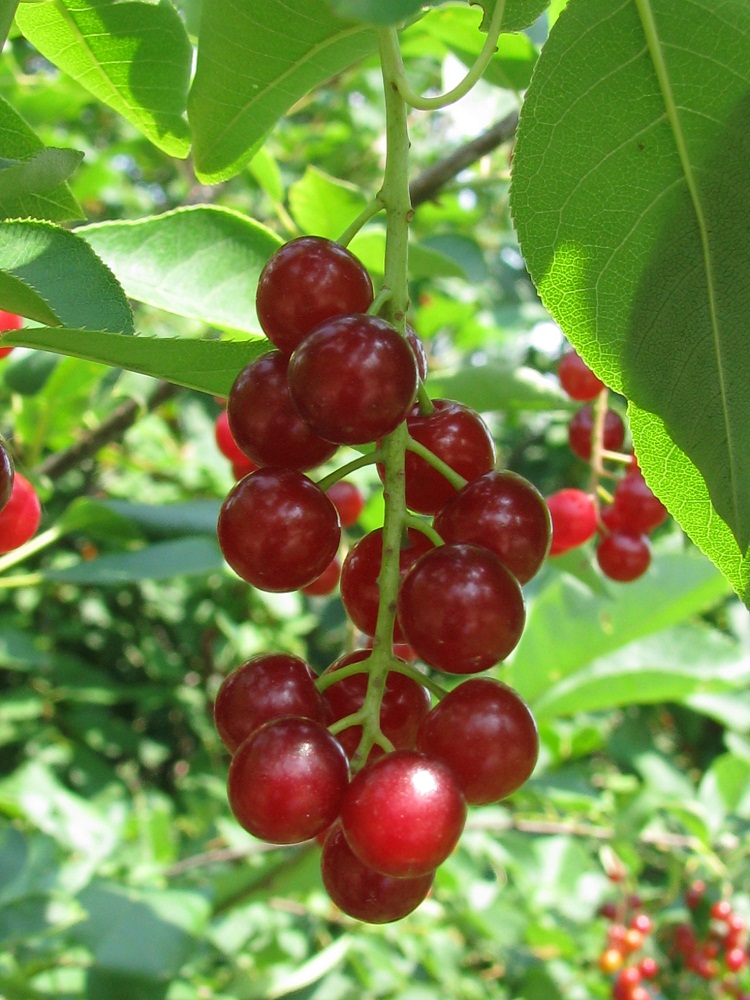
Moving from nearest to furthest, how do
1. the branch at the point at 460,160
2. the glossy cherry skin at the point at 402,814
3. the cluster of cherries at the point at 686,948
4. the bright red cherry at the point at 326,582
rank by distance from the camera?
the glossy cherry skin at the point at 402,814
the bright red cherry at the point at 326,582
the branch at the point at 460,160
the cluster of cherries at the point at 686,948

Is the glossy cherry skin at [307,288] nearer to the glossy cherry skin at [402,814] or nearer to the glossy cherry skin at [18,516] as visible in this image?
the glossy cherry skin at [402,814]

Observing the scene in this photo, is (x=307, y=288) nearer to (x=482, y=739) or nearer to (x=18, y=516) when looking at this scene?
(x=482, y=739)

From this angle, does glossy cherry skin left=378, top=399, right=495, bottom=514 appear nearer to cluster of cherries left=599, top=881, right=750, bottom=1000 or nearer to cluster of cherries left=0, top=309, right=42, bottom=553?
cluster of cherries left=0, top=309, right=42, bottom=553

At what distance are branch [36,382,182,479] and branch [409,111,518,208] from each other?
62cm

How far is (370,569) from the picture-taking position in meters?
0.93

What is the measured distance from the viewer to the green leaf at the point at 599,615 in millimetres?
2293

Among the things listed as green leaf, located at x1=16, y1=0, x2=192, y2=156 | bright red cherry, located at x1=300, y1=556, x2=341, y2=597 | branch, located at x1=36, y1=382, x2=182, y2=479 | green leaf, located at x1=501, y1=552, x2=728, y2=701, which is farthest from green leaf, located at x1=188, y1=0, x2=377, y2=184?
green leaf, located at x1=501, y1=552, x2=728, y2=701

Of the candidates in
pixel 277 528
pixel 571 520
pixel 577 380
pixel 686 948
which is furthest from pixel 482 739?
pixel 686 948

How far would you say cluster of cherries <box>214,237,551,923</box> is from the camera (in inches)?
30.4

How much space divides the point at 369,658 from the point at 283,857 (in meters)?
1.71

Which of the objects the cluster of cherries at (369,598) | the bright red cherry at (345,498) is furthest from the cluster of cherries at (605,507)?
the cluster of cherries at (369,598)

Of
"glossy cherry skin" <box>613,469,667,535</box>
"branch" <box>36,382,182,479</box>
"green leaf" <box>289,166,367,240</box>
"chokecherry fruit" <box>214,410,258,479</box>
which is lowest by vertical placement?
"branch" <box>36,382,182,479</box>

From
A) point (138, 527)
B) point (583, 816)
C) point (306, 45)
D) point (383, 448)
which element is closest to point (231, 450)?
point (138, 527)

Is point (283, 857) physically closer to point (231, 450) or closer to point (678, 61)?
point (231, 450)
